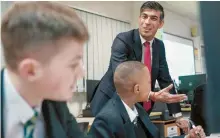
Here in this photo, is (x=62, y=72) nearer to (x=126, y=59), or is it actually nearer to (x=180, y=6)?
(x=126, y=59)

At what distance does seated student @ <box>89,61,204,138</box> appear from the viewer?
3.48ft

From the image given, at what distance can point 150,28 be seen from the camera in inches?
70.7

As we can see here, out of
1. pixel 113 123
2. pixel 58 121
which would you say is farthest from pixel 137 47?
pixel 58 121

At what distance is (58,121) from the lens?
68cm

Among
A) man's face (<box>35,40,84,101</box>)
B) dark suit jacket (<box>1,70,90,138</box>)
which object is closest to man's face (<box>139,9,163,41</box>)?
dark suit jacket (<box>1,70,90,138</box>)

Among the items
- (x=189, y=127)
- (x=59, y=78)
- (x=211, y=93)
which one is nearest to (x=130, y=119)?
(x=189, y=127)

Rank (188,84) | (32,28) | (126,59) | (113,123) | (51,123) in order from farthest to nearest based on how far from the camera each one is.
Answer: (188,84) < (126,59) < (113,123) < (51,123) < (32,28)

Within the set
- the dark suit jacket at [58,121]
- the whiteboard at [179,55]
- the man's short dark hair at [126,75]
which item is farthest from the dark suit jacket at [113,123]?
the whiteboard at [179,55]

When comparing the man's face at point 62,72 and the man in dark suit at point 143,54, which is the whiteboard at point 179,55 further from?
the man's face at point 62,72

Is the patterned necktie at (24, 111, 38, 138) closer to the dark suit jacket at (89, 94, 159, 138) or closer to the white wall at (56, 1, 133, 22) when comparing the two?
the dark suit jacket at (89, 94, 159, 138)

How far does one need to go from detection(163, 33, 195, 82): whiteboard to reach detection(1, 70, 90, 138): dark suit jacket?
169 inches

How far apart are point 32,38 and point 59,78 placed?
0.32 feet

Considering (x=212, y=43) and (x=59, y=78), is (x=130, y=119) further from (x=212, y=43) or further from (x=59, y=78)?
(x=212, y=43)

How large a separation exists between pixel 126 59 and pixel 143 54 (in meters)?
0.15
